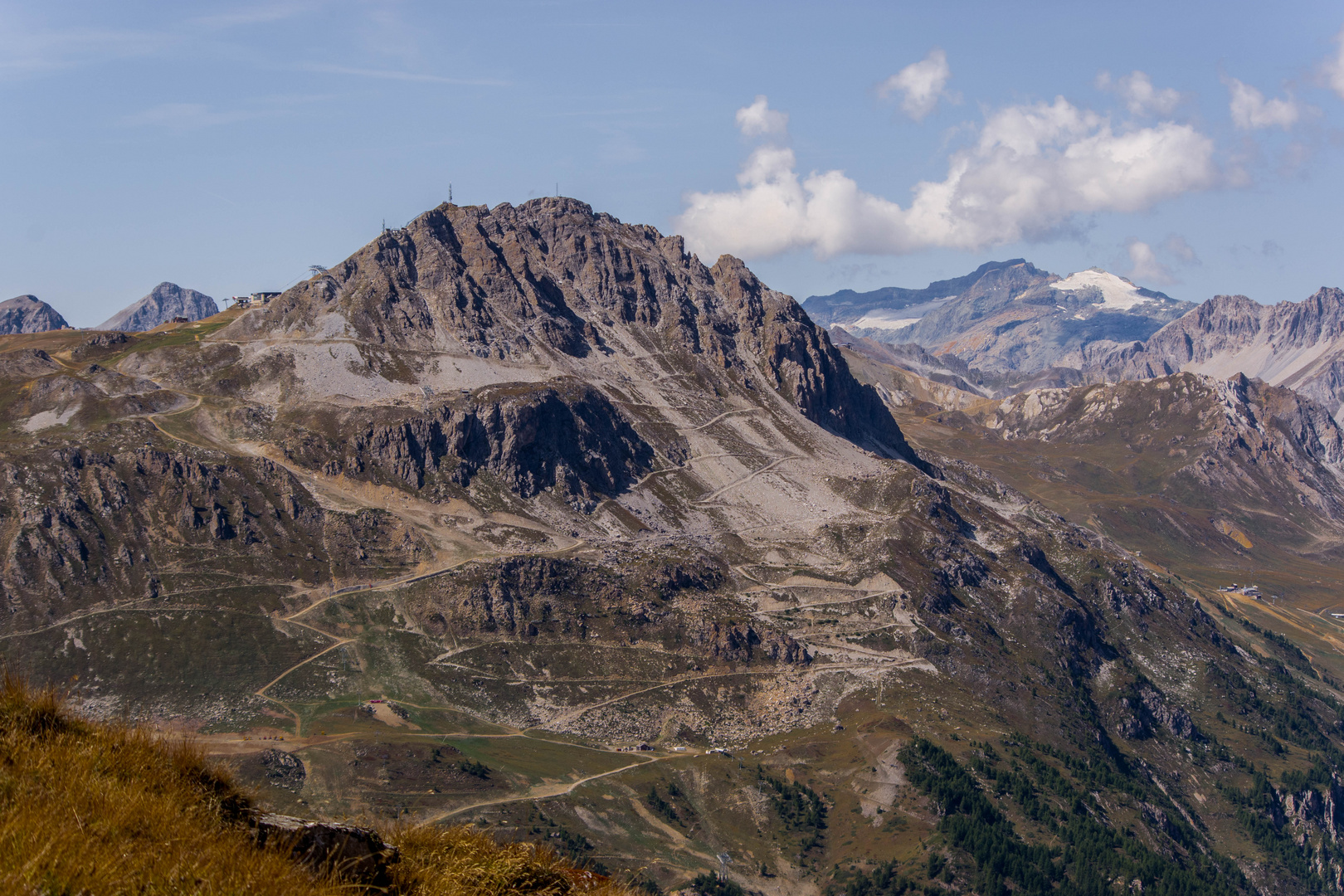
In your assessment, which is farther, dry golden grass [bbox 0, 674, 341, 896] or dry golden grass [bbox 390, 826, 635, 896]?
dry golden grass [bbox 390, 826, 635, 896]

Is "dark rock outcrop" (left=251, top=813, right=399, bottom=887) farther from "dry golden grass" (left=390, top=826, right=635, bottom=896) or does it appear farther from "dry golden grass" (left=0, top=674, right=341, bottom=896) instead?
"dry golden grass" (left=0, top=674, right=341, bottom=896)

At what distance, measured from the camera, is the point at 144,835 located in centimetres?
2081

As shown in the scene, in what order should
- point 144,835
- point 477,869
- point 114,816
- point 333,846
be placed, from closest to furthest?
point 114,816
point 144,835
point 333,846
point 477,869

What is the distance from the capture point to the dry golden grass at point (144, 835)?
→ 63.1ft

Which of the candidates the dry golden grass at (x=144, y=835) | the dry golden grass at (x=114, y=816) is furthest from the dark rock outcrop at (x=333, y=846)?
the dry golden grass at (x=114, y=816)

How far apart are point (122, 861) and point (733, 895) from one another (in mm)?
183240

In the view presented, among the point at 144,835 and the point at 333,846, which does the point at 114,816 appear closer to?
the point at 144,835

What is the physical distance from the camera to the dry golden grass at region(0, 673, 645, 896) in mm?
19219

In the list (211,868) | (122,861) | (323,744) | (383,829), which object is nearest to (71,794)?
(122,861)

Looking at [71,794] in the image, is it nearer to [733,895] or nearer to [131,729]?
[131,729]

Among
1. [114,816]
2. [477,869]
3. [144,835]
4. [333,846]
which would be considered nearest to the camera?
[114,816]

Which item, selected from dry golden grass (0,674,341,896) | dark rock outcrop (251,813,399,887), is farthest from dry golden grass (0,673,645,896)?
dark rock outcrop (251,813,399,887)

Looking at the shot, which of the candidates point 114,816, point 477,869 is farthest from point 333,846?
point 114,816

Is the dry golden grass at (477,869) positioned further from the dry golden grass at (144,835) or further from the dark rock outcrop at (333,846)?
the dark rock outcrop at (333,846)
